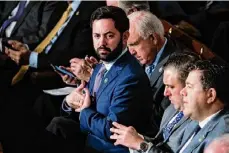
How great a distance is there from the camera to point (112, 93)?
2711mm

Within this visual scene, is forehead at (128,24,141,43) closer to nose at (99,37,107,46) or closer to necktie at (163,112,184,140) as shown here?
nose at (99,37,107,46)

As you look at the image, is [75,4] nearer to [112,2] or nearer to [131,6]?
[112,2]

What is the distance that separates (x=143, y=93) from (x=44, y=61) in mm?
1339

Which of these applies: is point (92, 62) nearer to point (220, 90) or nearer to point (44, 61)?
point (44, 61)

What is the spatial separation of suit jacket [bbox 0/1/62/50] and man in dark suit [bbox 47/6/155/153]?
142 cm

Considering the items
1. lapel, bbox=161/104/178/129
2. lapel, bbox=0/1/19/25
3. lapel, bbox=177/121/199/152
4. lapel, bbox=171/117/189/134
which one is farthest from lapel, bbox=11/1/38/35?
lapel, bbox=177/121/199/152

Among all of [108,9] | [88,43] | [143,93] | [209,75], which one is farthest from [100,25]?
[88,43]

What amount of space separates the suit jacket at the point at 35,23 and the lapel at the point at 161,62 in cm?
123

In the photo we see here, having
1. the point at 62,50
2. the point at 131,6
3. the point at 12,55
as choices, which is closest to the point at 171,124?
the point at 131,6

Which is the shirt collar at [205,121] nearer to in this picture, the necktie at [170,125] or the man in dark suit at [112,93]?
the necktie at [170,125]

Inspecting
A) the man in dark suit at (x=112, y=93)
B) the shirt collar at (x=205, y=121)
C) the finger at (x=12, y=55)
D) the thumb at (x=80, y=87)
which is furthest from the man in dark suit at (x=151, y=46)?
the finger at (x=12, y=55)

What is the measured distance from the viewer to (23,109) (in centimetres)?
321

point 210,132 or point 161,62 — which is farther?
point 161,62

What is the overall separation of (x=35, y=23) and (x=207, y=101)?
2.25m
